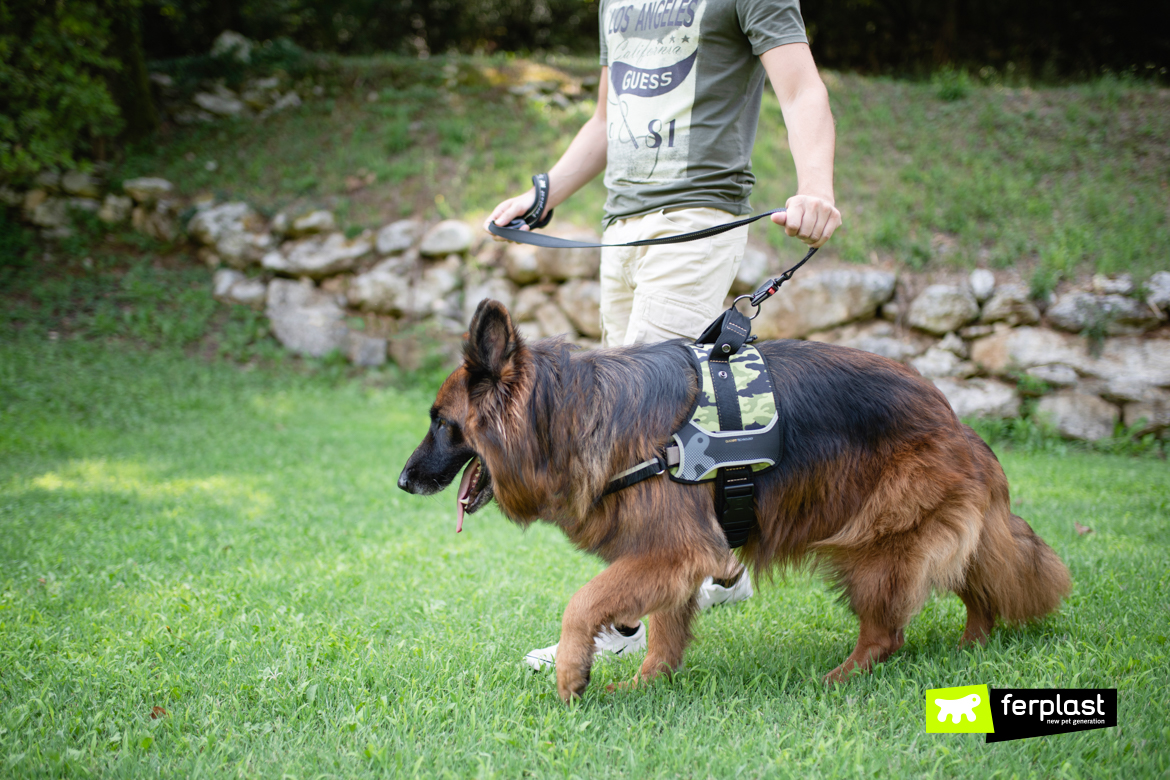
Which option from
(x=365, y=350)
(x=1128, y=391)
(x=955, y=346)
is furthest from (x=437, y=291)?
(x=1128, y=391)

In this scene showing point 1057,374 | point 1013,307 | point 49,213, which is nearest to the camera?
point 1057,374

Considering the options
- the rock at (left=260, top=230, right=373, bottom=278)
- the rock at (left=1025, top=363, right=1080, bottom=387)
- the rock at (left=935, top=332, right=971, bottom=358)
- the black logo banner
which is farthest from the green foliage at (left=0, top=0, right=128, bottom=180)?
the rock at (left=1025, top=363, right=1080, bottom=387)

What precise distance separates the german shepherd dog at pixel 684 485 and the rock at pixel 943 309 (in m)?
6.03

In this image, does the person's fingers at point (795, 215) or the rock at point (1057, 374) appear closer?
the person's fingers at point (795, 215)

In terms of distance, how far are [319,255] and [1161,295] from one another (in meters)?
10.4

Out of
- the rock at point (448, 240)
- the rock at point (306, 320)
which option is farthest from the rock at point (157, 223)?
the rock at point (448, 240)

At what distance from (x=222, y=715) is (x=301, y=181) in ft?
33.8

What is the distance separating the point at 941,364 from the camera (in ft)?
26.1

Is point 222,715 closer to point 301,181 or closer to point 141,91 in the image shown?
point 301,181

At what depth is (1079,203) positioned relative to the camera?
8.68 metres

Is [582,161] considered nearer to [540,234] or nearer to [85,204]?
[540,234]

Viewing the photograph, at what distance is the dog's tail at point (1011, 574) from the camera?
104 inches

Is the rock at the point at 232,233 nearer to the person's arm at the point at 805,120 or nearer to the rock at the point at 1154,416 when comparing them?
the person's arm at the point at 805,120

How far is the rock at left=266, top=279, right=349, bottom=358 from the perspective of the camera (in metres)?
9.85
